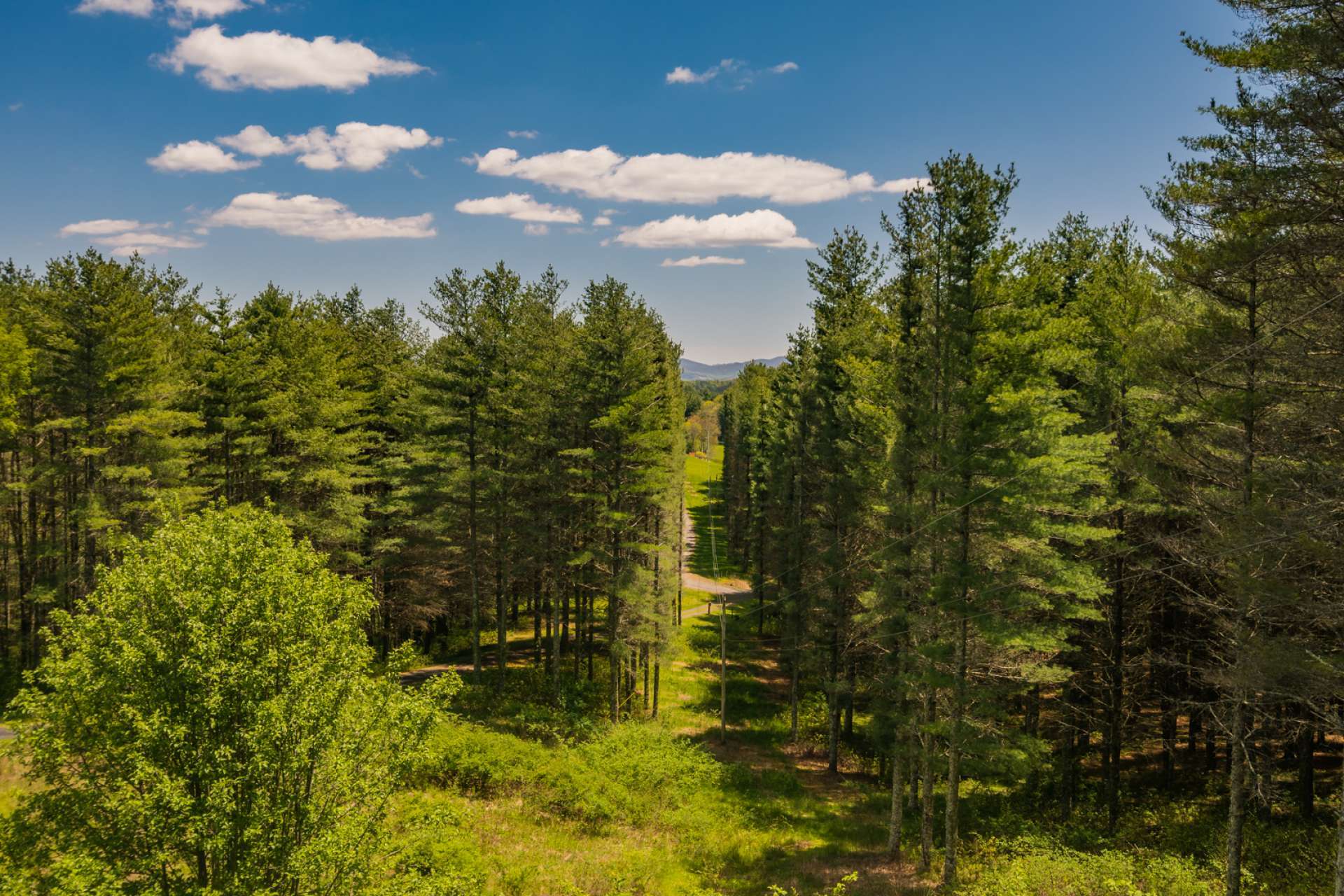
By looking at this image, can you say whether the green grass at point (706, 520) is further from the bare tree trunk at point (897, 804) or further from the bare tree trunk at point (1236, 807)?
the bare tree trunk at point (1236, 807)

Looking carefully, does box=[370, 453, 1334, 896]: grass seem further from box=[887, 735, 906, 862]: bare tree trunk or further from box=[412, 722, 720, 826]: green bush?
box=[887, 735, 906, 862]: bare tree trunk

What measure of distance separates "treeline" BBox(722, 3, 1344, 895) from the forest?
→ 0.11 metres

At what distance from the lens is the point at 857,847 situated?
61.0 feet

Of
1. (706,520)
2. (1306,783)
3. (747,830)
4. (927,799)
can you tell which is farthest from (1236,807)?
(706,520)

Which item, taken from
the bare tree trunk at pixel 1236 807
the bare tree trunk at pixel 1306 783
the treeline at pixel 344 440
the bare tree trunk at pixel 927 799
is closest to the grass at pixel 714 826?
the bare tree trunk at pixel 927 799

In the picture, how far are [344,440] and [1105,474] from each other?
27.7 metres

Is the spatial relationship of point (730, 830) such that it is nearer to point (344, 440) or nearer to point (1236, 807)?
point (1236, 807)

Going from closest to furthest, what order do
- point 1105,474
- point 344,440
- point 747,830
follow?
1. point 1105,474
2. point 747,830
3. point 344,440

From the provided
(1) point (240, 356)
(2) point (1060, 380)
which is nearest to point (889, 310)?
(2) point (1060, 380)

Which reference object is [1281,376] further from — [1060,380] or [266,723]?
[266,723]

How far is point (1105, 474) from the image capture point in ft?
46.6

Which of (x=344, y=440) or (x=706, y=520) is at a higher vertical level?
(x=344, y=440)

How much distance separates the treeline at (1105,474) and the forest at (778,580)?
4.5 inches

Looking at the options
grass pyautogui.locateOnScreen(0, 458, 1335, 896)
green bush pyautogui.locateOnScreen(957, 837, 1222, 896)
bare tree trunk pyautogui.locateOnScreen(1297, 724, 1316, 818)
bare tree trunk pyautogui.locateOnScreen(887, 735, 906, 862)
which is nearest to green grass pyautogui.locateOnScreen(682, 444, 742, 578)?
grass pyautogui.locateOnScreen(0, 458, 1335, 896)
